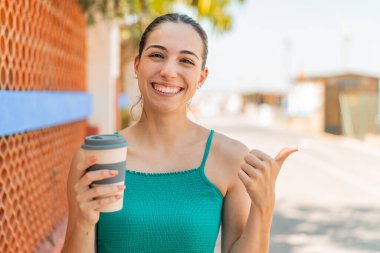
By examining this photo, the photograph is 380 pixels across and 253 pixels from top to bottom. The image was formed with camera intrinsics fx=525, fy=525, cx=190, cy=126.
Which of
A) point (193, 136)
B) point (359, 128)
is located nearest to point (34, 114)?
point (193, 136)

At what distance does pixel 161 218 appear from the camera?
190cm

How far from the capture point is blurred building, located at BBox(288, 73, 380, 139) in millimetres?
24797

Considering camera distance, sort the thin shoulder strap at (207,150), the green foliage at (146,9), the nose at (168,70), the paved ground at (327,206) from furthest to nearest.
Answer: the green foliage at (146,9), the paved ground at (327,206), the thin shoulder strap at (207,150), the nose at (168,70)

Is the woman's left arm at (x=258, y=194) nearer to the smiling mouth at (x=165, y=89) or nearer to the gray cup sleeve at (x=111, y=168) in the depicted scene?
the smiling mouth at (x=165, y=89)

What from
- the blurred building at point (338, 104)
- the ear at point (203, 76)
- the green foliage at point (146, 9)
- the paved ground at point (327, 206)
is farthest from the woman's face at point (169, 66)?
the blurred building at point (338, 104)

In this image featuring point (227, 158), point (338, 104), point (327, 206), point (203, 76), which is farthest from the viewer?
point (338, 104)

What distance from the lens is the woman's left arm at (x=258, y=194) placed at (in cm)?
181

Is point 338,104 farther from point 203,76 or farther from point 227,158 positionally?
point 227,158

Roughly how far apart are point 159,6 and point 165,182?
25.7 ft

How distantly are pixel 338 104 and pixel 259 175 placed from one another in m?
27.2

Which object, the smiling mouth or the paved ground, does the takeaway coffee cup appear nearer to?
the smiling mouth

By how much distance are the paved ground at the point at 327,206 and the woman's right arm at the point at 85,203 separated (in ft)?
15.5

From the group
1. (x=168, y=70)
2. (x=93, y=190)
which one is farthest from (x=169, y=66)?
(x=93, y=190)

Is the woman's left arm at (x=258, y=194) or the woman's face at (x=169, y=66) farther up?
the woman's face at (x=169, y=66)
